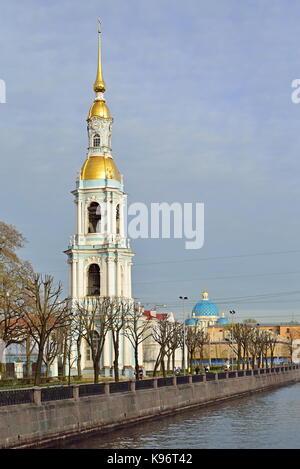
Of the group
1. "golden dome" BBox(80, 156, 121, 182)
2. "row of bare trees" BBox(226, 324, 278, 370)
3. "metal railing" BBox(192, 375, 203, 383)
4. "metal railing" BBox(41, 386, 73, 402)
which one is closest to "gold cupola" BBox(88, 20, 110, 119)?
"golden dome" BBox(80, 156, 121, 182)

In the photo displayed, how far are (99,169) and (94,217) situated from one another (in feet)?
19.8

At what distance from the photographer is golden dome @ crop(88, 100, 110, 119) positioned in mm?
99188

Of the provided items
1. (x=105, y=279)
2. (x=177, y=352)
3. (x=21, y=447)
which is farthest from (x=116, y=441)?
(x=177, y=352)

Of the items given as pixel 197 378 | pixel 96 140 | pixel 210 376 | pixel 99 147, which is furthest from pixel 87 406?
pixel 96 140

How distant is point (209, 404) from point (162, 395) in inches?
467

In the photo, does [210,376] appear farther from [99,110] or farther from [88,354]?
[99,110]

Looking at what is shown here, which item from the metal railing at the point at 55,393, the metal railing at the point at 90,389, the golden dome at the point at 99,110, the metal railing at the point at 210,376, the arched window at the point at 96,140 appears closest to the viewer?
the metal railing at the point at 55,393

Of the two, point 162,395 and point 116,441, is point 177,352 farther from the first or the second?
point 116,441

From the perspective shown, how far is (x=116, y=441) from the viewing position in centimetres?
3844

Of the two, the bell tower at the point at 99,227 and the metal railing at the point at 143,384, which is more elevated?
the bell tower at the point at 99,227

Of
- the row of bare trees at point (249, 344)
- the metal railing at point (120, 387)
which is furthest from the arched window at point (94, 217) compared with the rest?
the metal railing at point (120, 387)

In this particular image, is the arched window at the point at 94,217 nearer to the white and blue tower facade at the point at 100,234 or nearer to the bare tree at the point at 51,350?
the white and blue tower facade at the point at 100,234

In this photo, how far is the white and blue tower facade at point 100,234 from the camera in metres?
95.5

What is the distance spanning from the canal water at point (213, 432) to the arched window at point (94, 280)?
39.8 m
